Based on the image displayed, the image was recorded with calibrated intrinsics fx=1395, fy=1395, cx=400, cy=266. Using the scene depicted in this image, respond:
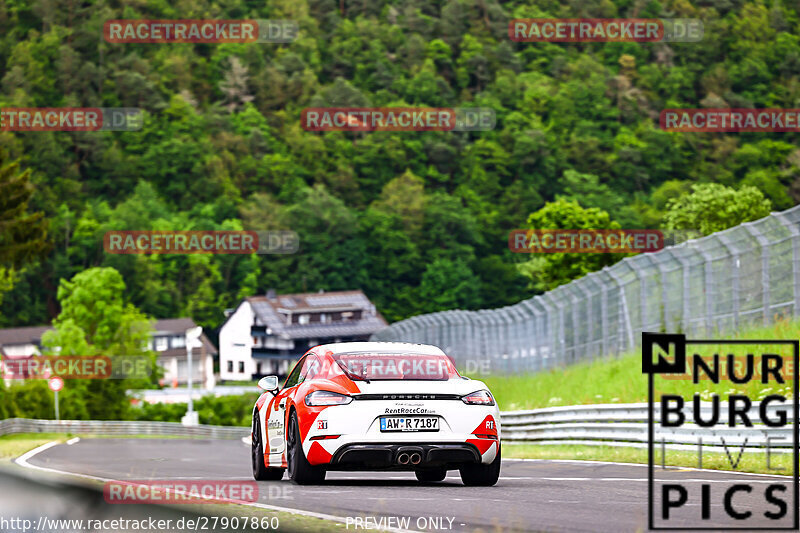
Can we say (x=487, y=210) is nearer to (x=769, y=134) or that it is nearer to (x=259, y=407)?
(x=769, y=134)

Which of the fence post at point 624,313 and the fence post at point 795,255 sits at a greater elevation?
the fence post at point 795,255

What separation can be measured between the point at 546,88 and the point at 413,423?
7223 inches

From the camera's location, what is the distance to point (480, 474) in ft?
39.1

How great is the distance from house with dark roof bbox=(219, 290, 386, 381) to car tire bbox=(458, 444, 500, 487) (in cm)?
11481

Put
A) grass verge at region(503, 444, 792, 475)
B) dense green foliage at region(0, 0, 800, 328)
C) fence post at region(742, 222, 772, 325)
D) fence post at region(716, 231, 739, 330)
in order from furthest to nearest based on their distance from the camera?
dense green foliage at region(0, 0, 800, 328) → fence post at region(716, 231, 739, 330) → fence post at region(742, 222, 772, 325) → grass verge at region(503, 444, 792, 475)

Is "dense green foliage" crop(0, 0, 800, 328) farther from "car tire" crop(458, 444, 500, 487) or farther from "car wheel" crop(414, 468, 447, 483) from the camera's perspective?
"car tire" crop(458, 444, 500, 487)

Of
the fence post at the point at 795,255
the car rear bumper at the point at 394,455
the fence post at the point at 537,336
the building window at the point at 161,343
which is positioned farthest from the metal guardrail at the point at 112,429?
the building window at the point at 161,343

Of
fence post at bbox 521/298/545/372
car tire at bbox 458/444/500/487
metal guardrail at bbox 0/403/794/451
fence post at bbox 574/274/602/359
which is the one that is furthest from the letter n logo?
fence post at bbox 521/298/545/372

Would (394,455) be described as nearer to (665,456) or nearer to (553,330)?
(665,456)

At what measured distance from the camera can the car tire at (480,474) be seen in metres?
11.8

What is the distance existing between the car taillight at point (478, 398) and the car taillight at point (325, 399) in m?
0.96

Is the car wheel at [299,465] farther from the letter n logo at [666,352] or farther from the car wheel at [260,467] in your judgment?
the letter n logo at [666,352]

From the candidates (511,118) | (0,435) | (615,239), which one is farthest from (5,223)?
(511,118)

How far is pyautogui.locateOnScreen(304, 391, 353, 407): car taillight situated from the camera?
11219mm
